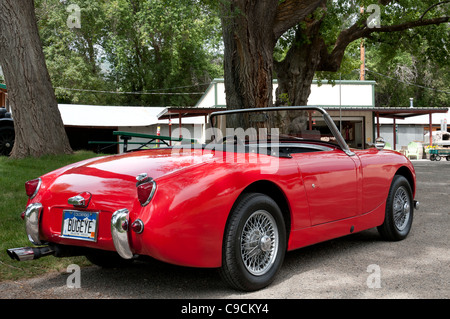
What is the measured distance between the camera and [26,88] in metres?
9.28

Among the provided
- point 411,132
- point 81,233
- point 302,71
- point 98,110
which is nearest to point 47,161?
point 81,233

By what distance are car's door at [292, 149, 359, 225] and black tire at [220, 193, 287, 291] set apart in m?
0.48

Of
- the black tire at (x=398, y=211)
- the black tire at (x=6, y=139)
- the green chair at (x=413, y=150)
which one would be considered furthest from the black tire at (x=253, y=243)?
the green chair at (x=413, y=150)

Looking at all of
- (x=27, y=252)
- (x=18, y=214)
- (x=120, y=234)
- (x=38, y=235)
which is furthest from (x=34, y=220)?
(x=18, y=214)

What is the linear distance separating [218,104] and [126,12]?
13732 mm

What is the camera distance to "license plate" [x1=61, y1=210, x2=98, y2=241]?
3.32 m

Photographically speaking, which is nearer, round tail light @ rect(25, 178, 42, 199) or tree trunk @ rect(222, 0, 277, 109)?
round tail light @ rect(25, 178, 42, 199)

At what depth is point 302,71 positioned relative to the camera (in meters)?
14.4

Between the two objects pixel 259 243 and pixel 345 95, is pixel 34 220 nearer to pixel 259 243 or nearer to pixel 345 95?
pixel 259 243

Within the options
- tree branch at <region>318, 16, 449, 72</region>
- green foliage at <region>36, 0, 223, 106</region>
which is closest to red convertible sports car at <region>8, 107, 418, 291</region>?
tree branch at <region>318, 16, 449, 72</region>

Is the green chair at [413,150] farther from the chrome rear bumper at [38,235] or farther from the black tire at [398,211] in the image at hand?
the chrome rear bumper at [38,235]

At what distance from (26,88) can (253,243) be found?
723 cm

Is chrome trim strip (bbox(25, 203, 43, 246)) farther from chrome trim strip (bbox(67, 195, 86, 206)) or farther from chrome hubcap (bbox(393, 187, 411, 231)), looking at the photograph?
chrome hubcap (bbox(393, 187, 411, 231))

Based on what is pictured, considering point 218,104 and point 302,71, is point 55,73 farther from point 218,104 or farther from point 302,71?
point 302,71
